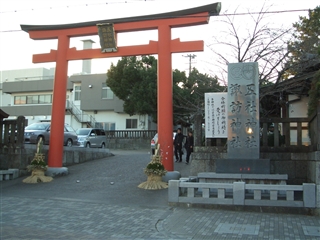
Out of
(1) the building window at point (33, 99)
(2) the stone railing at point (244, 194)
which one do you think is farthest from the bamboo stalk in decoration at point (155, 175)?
(1) the building window at point (33, 99)

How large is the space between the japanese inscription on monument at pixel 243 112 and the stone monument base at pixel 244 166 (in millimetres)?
275

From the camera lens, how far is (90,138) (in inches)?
997

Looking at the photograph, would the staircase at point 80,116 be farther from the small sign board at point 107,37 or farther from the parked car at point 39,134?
the small sign board at point 107,37

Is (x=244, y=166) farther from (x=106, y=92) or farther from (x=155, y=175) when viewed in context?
(x=106, y=92)

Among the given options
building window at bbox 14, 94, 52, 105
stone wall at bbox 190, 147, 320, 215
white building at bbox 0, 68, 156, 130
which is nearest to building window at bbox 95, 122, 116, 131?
white building at bbox 0, 68, 156, 130

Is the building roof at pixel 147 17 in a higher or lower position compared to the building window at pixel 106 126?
higher

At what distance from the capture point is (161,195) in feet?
34.4

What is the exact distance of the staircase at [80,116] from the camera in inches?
1446

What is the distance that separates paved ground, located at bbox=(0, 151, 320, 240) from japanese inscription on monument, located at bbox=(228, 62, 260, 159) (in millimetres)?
2251

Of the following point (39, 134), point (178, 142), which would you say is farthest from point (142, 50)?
point (39, 134)

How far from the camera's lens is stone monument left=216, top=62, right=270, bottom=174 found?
9.80 m

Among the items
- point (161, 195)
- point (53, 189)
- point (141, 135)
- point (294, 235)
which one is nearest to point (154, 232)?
point (294, 235)

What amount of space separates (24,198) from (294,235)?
7872 mm

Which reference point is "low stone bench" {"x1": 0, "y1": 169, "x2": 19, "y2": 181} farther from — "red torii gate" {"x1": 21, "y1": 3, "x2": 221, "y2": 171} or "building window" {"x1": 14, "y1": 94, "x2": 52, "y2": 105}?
"building window" {"x1": 14, "y1": 94, "x2": 52, "y2": 105}
